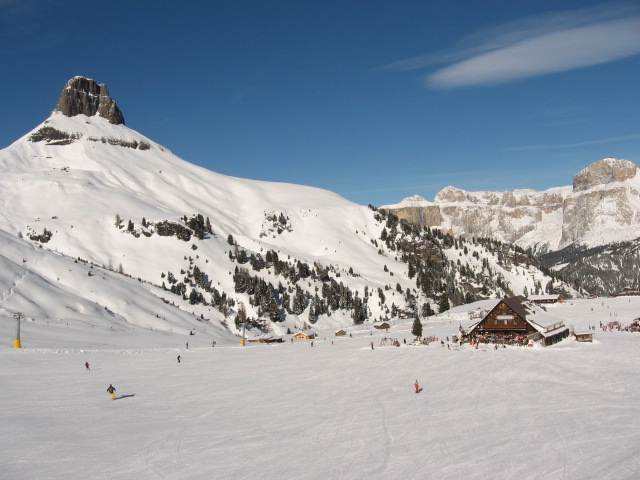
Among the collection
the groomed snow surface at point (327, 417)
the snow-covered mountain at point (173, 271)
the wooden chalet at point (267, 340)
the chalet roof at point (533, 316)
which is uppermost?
the snow-covered mountain at point (173, 271)

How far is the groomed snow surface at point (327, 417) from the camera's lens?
20.7 m

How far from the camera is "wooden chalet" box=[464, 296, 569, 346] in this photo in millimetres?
62719

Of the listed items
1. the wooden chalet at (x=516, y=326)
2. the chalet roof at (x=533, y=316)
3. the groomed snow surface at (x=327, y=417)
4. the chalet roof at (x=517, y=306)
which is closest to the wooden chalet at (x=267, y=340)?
the wooden chalet at (x=516, y=326)

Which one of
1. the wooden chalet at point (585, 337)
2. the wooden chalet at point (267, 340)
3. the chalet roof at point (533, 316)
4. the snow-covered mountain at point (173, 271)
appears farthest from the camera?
the snow-covered mountain at point (173, 271)

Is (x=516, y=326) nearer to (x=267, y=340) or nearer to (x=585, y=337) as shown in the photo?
(x=585, y=337)

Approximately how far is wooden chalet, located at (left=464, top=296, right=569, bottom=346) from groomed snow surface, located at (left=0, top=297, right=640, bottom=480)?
29.0ft

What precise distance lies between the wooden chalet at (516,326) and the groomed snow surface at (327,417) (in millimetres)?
8833

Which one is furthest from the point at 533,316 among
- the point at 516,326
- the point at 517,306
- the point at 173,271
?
the point at 173,271

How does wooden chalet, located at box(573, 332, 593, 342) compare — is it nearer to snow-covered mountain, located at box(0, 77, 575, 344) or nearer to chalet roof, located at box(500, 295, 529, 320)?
chalet roof, located at box(500, 295, 529, 320)

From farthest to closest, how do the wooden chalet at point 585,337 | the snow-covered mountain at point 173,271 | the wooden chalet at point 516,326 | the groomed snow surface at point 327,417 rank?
the snow-covered mountain at point 173,271
the wooden chalet at point 516,326
the wooden chalet at point 585,337
the groomed snow surface at point 327,417

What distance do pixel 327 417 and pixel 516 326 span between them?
147 ft

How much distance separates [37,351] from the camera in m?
52.7

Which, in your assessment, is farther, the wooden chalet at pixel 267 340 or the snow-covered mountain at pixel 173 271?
the snow-covered mountain at pixel 173 271

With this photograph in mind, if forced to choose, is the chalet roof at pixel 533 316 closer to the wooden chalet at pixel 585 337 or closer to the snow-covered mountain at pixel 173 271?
the wooden chalet at pixel 585 337
